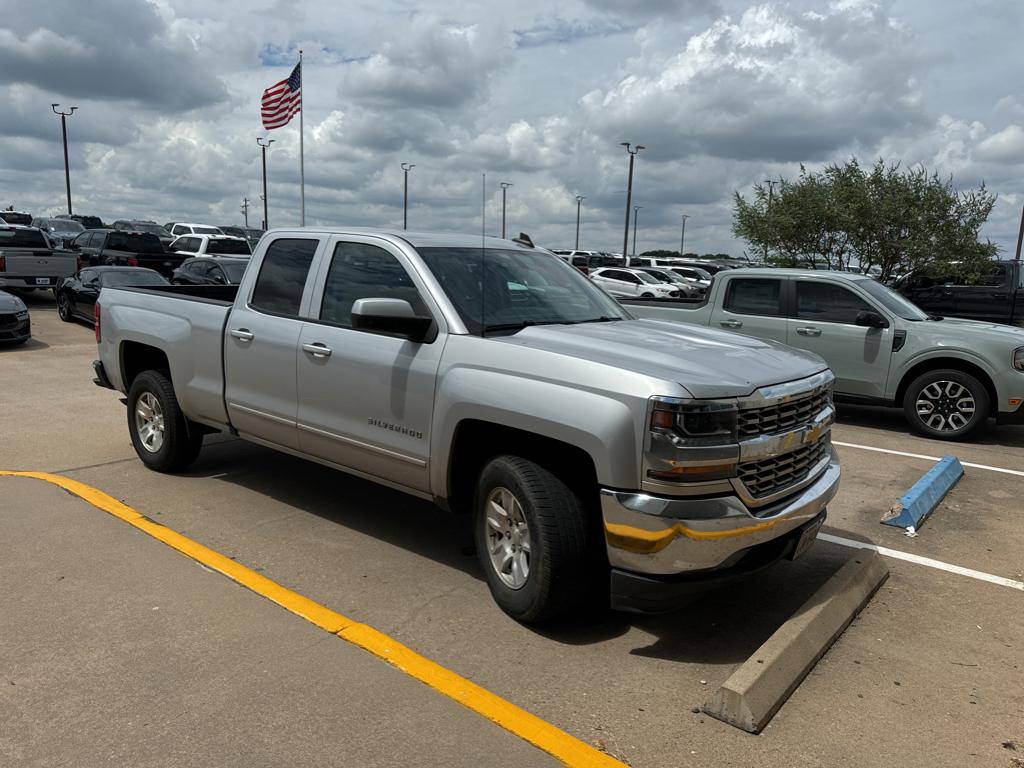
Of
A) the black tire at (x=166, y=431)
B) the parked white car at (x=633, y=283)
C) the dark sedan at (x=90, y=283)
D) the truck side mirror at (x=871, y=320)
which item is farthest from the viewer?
the parked white car at (x=633, y=283)

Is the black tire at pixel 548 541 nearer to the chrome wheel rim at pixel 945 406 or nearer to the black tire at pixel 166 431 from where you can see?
the black tire at pixel 166 431

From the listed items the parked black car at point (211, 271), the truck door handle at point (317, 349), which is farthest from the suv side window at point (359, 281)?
the parked black car at point (211, 271)

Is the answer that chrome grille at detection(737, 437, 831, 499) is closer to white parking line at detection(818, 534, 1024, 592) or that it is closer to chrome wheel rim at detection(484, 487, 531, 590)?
chrome wheel rim at detection(484, 487, 531, 590)

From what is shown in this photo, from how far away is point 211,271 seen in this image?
1566 centimetres

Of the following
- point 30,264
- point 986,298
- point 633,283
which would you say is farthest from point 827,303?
point 633,283

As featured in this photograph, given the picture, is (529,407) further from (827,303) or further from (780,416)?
(827,303)

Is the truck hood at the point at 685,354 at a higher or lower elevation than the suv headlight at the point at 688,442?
higher

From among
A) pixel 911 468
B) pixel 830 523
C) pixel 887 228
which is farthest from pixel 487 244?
pixel 887 228

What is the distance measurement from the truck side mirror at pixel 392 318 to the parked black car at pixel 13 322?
1116 centimetres

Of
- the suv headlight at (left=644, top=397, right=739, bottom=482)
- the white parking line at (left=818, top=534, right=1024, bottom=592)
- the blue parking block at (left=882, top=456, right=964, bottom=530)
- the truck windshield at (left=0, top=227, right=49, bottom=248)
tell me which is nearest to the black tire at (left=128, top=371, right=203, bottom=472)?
the suv headlight at (left=644, top=397, right=739, bottom=482)

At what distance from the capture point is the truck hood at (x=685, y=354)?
3449 mm

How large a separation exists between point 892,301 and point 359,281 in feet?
22.8

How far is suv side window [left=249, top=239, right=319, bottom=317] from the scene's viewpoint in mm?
5059

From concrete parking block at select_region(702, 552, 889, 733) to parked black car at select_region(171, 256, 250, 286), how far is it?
1281cm
